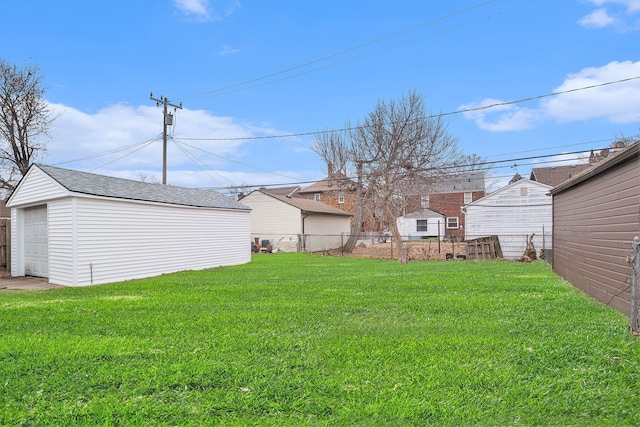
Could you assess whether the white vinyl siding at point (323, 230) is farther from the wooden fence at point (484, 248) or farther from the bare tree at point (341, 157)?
the wooden fence at point (484, 248)

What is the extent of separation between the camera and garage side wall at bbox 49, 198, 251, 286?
10102 millimetres

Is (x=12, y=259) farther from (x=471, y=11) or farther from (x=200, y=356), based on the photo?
(x=471, y=11)

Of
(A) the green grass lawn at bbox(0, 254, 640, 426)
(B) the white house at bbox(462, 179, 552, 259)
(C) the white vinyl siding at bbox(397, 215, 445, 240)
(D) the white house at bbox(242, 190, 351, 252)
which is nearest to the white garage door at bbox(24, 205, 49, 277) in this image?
(A) the green grass lawn at bbox(0, 254, 640, 426)

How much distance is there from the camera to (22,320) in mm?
5891

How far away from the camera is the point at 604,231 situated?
672cm

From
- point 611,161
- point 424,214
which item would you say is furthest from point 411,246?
point 611,161

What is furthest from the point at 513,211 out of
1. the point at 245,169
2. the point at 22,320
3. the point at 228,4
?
the point at 22,320

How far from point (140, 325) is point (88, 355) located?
53.9 inches

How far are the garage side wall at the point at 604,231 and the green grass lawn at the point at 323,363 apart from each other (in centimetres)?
45

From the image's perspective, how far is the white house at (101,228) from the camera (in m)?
10.2

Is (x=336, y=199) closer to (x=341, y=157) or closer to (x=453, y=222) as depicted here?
(x=453, y=222)

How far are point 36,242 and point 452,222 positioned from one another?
110 ft

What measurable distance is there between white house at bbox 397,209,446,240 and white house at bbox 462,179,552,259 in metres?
14.3

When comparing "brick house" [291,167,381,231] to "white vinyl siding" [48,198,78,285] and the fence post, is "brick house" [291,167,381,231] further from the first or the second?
the fence post
